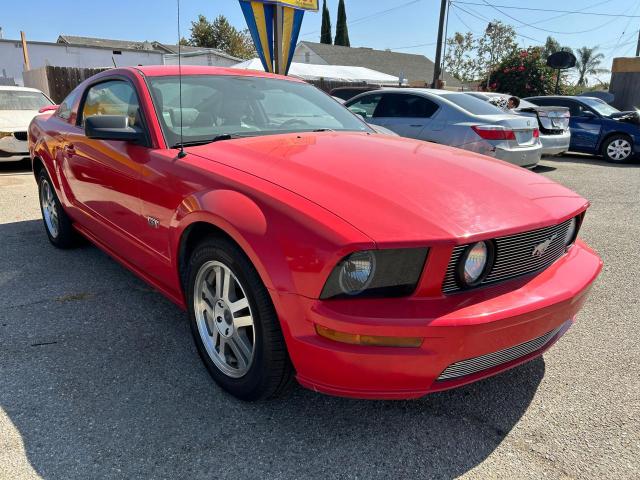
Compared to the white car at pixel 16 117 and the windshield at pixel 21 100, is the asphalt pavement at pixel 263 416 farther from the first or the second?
the windshield at pixel 21 100

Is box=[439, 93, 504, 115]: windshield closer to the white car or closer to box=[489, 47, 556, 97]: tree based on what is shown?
the white car

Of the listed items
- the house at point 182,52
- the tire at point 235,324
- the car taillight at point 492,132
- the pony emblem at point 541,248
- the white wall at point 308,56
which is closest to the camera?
the tire at point 235,324

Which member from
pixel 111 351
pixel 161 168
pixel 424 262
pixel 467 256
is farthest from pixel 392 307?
pixel 111 351

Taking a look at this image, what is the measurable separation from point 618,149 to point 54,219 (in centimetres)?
1121

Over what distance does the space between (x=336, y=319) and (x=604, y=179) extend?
28.4 ft

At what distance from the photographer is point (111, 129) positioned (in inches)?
106

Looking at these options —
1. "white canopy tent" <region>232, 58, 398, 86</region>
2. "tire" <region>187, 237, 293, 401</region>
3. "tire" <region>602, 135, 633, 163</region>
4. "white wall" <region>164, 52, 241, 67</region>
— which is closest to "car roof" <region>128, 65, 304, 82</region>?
"tire" <region>187, 237, 293, 401</region>

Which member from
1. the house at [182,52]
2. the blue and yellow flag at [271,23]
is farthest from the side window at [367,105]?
the house at [182,52]

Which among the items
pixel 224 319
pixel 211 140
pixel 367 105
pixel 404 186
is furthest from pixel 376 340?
pixel 367 105

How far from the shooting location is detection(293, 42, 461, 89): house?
129 feet

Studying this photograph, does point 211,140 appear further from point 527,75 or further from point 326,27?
point 326,27

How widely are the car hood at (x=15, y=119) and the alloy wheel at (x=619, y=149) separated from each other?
11846 mm

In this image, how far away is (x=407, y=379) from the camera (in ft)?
5.80

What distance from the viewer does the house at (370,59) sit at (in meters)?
39.4
